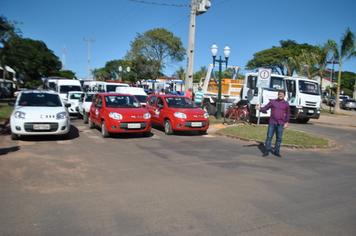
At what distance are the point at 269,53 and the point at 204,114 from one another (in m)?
57.3

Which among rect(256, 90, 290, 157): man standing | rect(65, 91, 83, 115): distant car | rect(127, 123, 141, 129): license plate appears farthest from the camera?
rect(65, 91, 83, 115): distant car

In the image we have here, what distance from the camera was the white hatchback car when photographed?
10617mm

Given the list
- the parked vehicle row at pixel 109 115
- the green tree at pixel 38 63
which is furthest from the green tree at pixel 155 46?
the parked vehicle row at pixel 109 115

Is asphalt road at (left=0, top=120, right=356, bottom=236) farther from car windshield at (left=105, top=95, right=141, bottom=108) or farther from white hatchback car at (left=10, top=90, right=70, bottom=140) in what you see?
car windshield at (left=105, top=95, right=141, bottom=108)

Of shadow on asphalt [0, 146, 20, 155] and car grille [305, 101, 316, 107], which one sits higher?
car grille [305, 101, 316, 107]

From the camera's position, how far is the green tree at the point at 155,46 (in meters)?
50.8

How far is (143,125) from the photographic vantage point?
12266 millimetres

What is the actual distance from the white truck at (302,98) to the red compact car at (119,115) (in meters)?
9.87

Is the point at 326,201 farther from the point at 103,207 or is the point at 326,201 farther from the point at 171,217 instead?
the point at 103,207

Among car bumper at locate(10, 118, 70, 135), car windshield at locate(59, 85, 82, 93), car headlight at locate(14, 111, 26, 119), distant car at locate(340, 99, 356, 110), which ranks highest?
car windshield at locate(59, 85, 82, 93)

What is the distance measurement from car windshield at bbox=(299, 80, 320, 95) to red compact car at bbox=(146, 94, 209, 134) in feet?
26.9

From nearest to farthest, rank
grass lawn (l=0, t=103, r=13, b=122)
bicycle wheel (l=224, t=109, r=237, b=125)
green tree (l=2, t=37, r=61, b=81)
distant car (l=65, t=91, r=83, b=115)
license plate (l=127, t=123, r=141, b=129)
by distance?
license plate (l=127, t=123, r=141, b=129), grass lawn (l=0, t=103, r=13, b=122), bicycle wheel (l=224, t=109, r=237, b=125), distant car (l=65, t=91, r=83, b=115), green tree (l=2, t=37, r=61, b=81)

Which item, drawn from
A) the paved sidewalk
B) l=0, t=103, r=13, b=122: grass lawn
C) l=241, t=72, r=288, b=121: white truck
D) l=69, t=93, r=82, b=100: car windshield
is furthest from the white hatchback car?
the paved sidewalk

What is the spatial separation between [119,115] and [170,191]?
251 inches
